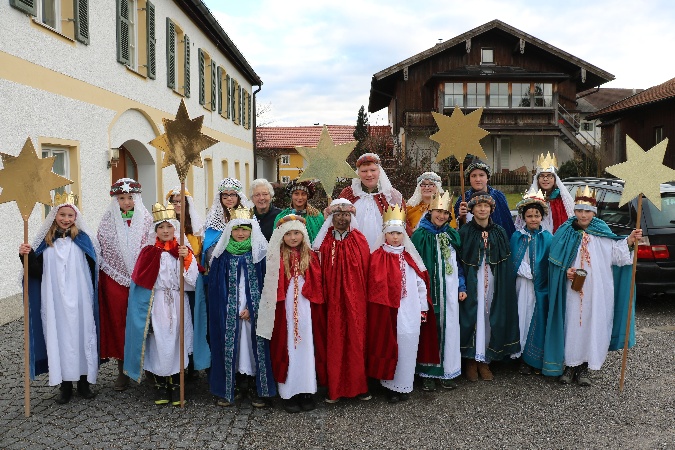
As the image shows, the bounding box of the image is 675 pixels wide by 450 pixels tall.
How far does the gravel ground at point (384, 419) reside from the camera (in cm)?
427

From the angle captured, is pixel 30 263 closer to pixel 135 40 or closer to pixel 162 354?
pixel 162 354

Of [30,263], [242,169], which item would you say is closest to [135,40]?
[30,263]

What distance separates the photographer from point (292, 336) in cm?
478

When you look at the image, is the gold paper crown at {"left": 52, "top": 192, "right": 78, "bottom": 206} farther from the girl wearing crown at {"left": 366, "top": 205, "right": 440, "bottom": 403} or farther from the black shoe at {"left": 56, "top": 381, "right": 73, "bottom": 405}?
the girl wearing crown at {"left": 366, "top": 205, "right": 440, "bottom": 403}

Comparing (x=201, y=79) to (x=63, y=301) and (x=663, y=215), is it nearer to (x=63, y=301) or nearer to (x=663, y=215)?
(x=63, y=301)

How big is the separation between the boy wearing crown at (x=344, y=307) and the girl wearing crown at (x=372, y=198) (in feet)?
2.16

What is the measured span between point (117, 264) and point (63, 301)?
54 centimetres

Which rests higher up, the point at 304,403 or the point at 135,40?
the point at 135,40

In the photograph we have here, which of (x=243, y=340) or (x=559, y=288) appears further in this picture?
(x=559, y=288)

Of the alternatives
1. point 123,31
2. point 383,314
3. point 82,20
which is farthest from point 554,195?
point 123,31

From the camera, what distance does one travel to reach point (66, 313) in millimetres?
4926

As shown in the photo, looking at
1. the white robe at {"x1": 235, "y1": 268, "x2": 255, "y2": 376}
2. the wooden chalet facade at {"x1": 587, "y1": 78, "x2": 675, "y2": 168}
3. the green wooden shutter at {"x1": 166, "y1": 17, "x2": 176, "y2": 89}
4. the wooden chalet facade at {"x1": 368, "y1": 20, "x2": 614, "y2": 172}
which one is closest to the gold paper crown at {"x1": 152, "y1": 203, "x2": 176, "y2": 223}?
the white robe at {"x1": 235, "y1": 268, "x2": 255, "y2": 376}

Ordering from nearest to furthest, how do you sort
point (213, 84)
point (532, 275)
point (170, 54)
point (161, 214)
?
point (161, 214)
point (532, 275)
point (170, 54)
point (213, 84)

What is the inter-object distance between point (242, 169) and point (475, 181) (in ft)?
68.0
